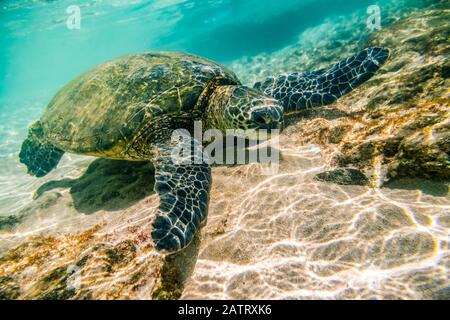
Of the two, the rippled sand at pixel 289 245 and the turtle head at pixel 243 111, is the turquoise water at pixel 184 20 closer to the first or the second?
the turtle head at pixel 243 111

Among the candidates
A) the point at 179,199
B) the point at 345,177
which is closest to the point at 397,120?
the point at 345,177

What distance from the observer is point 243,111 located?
3.71 meters

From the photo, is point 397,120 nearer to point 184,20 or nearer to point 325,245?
point 325,245

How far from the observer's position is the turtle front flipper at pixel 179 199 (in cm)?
224

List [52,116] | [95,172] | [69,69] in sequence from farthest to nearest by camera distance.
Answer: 1. [69,69]
2. [52,116]
3. [95,172]

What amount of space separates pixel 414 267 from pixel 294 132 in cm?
273

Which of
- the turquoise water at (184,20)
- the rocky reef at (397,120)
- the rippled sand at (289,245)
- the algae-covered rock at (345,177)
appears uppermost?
the turquoise water at (184,20)

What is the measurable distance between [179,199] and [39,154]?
19.3 feet

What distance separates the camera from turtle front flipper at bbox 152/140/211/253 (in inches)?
88.4

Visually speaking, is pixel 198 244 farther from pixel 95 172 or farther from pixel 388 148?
pixel 95 172

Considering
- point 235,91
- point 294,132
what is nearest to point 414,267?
point 294,132

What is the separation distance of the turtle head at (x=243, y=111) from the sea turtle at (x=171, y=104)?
1cm

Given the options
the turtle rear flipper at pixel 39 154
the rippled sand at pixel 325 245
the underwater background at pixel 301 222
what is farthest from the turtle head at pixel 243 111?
the turtle rear flipper at pixel 39 154
